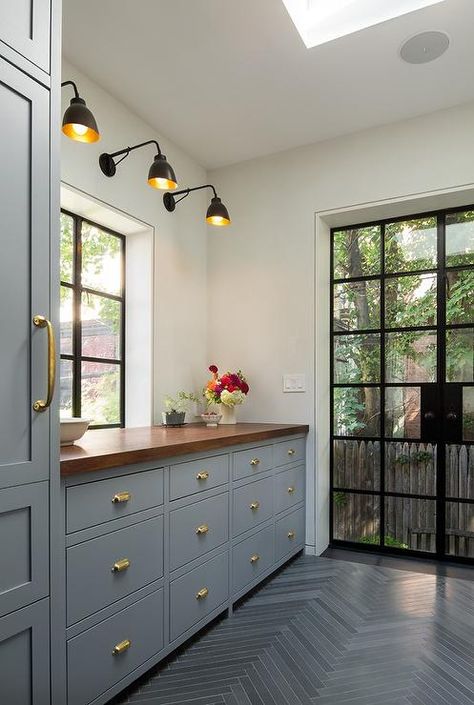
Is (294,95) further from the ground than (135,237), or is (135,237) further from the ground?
(294,95)

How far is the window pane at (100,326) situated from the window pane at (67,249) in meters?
0.17

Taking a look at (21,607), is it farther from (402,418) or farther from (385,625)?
(402,418)

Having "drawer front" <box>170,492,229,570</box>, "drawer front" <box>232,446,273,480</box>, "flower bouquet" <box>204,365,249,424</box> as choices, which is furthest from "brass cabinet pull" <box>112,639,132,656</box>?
"flower bouquet" <box>204,365,249,424</box>

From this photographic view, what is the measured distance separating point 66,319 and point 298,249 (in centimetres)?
161

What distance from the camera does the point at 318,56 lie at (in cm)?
252

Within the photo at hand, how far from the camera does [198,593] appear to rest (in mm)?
2158

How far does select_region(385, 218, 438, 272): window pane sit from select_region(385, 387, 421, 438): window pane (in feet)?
2.72

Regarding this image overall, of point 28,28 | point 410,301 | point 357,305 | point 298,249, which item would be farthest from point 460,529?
point 28,28

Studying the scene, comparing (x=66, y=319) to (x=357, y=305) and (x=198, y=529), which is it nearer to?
(x=198, y=529)

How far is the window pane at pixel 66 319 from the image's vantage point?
278 centimetres

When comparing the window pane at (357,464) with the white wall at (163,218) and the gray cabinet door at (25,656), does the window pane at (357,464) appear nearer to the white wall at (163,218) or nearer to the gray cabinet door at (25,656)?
the white wall at (163,218)

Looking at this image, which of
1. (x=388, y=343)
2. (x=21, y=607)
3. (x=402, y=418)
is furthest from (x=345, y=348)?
(x=21, y=607)

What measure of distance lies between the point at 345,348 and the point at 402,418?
61cm

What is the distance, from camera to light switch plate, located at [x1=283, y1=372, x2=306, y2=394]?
3.33m
